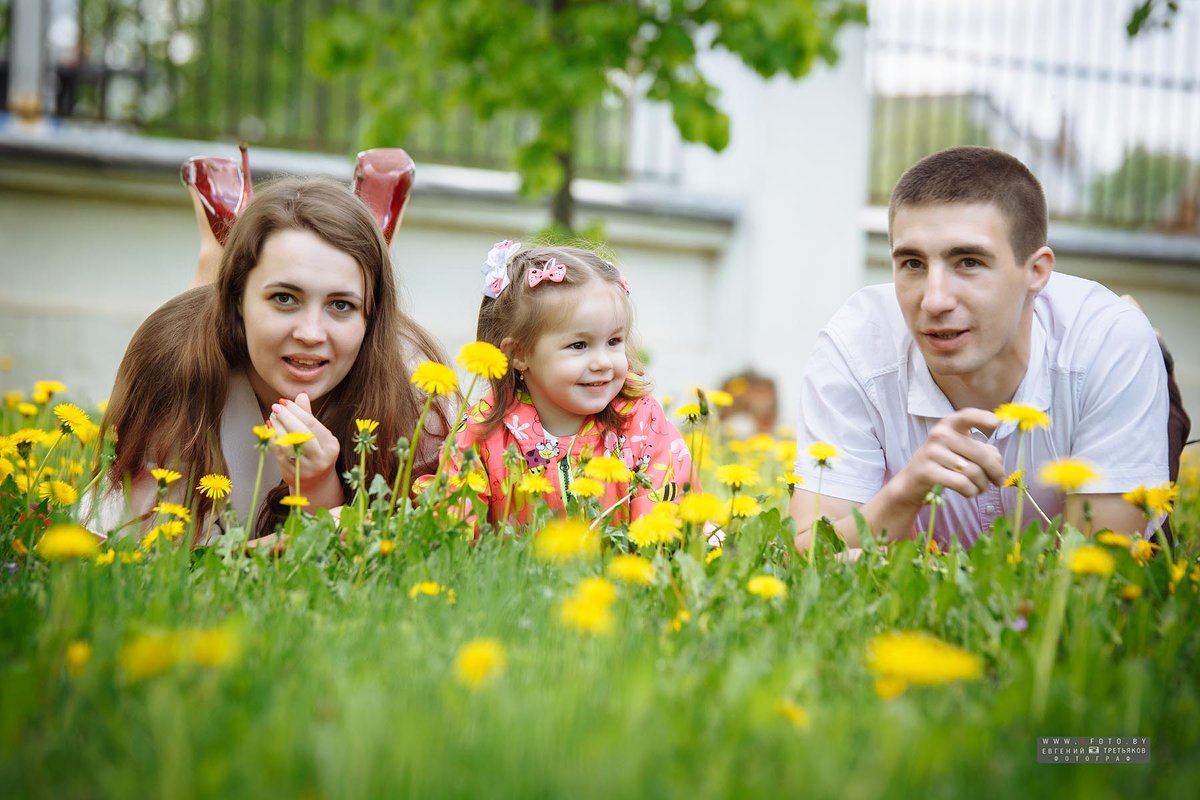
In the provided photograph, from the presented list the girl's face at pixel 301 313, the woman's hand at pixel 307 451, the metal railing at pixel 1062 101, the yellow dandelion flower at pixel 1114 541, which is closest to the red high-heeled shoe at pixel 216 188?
the girl's face at pixel 301 313

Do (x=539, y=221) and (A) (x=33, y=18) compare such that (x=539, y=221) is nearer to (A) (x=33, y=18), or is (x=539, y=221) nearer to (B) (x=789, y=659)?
(A) (x=33, y=18)

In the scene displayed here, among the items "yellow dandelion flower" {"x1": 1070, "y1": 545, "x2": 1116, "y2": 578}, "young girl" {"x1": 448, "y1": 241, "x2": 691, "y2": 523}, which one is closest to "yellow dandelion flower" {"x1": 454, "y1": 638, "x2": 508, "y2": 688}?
"yellow dandelion flower" {"x1": 1070, "y1": 545, "x2": 1116, "y2": 578}

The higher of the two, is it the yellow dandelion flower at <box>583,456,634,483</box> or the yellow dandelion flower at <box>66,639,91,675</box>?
the yellow dandelion flower at <box>583,456,634,483</box>

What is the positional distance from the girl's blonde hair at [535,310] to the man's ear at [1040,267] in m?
0.99

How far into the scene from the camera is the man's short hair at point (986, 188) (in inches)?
101

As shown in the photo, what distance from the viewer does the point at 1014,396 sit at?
2729 millimetres

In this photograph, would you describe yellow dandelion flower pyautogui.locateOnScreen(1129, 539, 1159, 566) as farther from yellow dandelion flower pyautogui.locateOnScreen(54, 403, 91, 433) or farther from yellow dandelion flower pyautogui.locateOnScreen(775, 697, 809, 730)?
yellow dandelion flower pyautogui.locateOnScreen(54, 403, 91, 433)

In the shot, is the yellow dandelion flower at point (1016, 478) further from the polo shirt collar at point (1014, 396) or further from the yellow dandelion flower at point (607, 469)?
the yellow dandelion flower at point (607, 469)

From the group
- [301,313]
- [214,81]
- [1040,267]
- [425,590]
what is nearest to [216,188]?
[301,313]

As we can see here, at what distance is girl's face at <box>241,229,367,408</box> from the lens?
2.70m

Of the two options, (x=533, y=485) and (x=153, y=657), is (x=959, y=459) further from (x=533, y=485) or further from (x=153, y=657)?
(x=153, y=657)

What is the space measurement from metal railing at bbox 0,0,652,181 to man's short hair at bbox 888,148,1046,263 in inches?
182

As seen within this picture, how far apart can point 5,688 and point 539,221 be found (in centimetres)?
617

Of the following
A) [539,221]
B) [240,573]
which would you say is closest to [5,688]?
[240,573]
